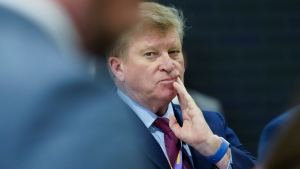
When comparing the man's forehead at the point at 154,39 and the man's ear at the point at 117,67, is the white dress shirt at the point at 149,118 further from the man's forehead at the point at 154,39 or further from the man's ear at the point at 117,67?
the man's forehead at the point at 154,39

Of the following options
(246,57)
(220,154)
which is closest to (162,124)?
(220,154)

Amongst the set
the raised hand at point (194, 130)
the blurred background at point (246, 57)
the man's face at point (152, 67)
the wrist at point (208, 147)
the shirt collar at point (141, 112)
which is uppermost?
the blurred background at point (246, 57)

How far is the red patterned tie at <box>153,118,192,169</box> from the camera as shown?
3484 millimetres

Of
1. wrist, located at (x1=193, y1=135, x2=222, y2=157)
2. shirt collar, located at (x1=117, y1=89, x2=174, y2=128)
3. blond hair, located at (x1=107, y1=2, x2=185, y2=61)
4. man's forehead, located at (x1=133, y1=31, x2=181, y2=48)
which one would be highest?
blond hair, located at (x1=107, y1=2, x2=185, y2=61)

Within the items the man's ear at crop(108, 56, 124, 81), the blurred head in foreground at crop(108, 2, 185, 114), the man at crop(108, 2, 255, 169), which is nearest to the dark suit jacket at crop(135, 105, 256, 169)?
the man at crop(108, 2, 255, 169)

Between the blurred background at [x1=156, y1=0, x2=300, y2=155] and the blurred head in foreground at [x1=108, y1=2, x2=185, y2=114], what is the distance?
320 cm

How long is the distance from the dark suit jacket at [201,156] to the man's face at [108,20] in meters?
1.75

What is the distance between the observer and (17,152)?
4.26 ft

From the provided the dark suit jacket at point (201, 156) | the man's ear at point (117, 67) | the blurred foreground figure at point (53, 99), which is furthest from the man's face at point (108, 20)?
the man's ear at point (117, 67)

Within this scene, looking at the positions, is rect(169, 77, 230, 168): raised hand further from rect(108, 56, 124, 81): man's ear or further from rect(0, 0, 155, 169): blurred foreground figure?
rect(0, 0, 155, 169): blurred foreground figure

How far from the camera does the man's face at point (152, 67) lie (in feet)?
11.7

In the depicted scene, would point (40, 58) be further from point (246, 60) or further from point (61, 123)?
point (246, 60)

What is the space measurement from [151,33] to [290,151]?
2.23 m

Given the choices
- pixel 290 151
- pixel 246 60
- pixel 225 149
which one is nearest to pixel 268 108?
pixel 246 60
